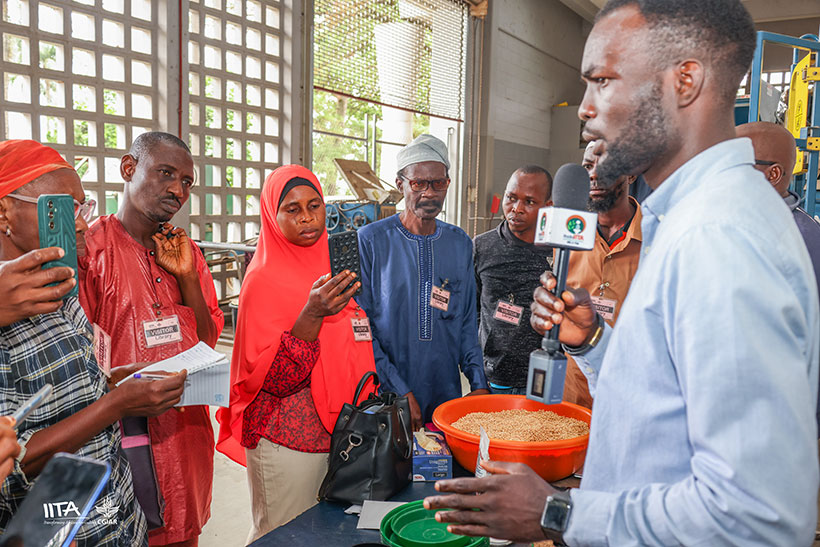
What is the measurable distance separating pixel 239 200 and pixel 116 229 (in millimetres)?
3816

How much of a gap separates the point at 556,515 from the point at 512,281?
1882mm

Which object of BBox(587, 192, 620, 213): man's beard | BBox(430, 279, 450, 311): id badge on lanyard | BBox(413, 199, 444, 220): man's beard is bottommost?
BBox(430, 279, 450, 311): id badge on lanyard

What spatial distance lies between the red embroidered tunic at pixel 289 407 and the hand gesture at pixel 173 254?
519 millimetres

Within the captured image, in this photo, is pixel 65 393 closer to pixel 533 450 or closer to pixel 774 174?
pixel 533 450

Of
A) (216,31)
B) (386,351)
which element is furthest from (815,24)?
(386,351)

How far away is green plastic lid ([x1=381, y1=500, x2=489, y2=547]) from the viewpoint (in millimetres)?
1253

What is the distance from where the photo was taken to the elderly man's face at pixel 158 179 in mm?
2139

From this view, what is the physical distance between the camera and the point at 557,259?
3.64 feet

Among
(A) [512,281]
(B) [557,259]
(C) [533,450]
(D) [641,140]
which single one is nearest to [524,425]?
(C) [533,450]

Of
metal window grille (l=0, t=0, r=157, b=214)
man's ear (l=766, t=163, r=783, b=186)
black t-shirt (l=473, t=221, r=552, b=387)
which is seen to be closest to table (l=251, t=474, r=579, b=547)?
black t-shirt (l=473, t=221, r=552, b=387)

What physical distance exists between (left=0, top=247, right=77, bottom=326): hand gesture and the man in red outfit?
0.73m

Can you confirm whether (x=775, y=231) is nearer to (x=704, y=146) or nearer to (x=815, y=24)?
(x=704, y=146)

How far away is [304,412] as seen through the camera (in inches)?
76.9
